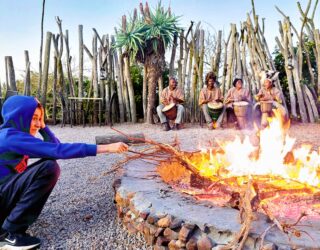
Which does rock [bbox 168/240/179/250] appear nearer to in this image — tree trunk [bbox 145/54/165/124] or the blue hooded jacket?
the blue hooded jacket

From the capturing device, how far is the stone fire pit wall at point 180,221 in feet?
6.25

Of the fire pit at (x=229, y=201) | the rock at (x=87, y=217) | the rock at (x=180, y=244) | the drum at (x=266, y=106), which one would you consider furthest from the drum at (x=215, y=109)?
the rock at (x=180, y=244)

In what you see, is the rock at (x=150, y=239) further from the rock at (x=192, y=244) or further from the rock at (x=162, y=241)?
the rock at (x=192, y=244)

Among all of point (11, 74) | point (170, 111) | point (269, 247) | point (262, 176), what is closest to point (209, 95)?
point (170, 111)

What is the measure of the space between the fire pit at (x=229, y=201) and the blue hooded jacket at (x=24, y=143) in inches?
22.3

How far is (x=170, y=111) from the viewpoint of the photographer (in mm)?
8875

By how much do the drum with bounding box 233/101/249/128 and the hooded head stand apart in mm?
6411

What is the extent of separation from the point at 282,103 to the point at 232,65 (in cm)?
170

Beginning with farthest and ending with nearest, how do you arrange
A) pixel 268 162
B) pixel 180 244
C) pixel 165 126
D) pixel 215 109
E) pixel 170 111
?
1. pixel 170 111
2. pixel 165 126
3. pixel 215 109
4. pixel 268 162
5. pixel 180 244

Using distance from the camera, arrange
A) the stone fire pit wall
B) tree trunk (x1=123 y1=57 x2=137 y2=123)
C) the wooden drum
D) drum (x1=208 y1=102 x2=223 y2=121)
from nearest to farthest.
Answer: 1. the stone fire pit wall
2. the wooden drum
3. drum (x1=208 y1=102 x2=223 y2=121)
4. tree trunk (x1=123 y1=57 x2=137 y2=123)

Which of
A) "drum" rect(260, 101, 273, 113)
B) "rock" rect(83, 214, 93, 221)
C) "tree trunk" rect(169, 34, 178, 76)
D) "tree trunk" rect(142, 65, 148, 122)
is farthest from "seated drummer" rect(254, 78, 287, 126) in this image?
"rock" rect(83, 214, 93, 221)

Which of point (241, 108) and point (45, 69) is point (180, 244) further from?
point (45, 69)

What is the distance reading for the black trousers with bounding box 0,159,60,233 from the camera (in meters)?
2.48

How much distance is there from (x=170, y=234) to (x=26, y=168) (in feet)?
3.75
